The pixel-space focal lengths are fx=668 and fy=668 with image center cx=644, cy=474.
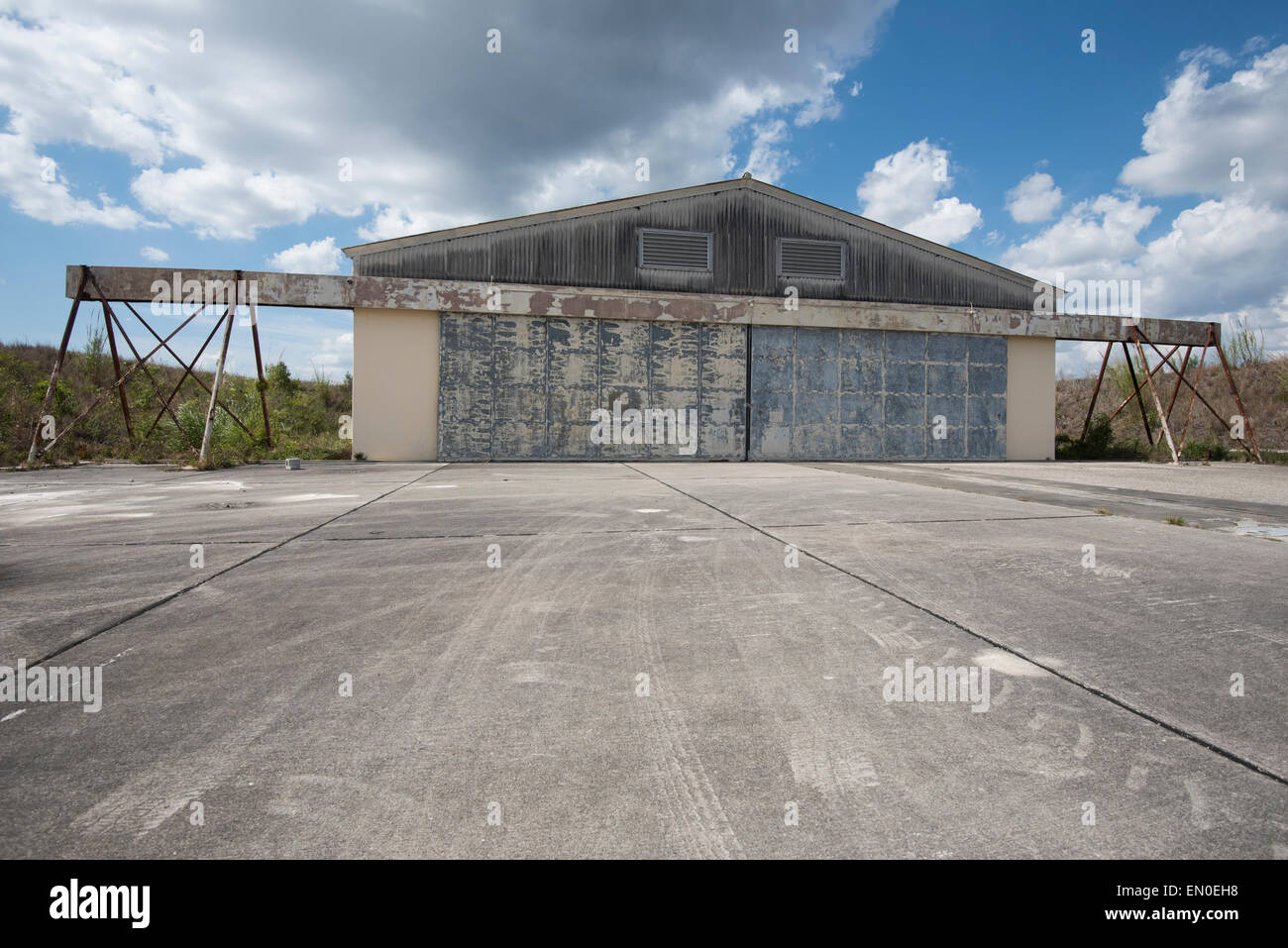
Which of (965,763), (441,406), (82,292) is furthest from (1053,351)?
(82,292)

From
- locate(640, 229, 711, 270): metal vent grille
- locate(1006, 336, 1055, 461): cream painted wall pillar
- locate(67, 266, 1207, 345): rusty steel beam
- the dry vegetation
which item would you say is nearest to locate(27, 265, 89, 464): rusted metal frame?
locate(67, 266, 1207, 345): rusty steel beam

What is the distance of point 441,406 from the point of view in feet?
Result: 50.5

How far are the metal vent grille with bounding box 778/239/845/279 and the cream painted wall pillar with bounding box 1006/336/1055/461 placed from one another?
5.23 metres

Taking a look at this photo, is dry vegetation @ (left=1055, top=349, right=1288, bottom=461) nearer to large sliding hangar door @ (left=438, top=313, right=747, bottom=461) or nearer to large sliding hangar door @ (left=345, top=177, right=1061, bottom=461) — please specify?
large sliding hangar door @ (left=345, top=177, right=1061, bottom=461)

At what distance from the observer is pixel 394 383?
15.3 meters

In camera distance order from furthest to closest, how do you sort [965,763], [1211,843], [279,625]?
[279,625], [965,763], [1211,843]

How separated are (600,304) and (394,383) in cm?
509

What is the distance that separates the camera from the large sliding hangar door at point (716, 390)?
50.9 ft

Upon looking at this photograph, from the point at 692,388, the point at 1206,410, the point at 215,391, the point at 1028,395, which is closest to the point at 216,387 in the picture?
the point at 215,391

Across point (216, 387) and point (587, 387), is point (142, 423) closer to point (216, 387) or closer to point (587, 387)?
point (216, 387)

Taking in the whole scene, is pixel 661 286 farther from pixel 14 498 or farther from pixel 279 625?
pixel 279 625

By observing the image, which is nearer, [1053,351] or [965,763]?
[965,763]
